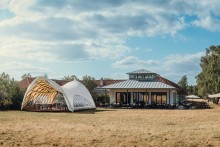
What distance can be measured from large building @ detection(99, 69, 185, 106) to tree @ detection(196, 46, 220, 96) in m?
18.6

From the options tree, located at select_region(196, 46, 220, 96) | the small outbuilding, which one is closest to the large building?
the small outbuilding

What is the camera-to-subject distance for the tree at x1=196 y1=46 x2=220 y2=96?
66.9 m

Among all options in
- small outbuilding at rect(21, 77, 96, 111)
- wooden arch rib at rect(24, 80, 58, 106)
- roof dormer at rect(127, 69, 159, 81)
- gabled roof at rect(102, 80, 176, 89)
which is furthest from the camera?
roof dormer at rect(127, 69, 159, 81)

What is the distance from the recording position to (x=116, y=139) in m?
15.5

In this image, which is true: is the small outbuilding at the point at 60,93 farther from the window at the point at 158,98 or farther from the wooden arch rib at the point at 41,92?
the window at the point at 158,98

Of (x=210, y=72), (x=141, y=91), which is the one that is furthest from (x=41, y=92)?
(x=210, y=72)

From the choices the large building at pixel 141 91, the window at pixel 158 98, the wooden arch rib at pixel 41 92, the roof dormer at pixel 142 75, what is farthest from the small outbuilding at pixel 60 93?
the roof dormer at pixel 142 75

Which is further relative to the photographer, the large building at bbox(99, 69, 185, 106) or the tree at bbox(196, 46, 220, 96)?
the tree at bbox(196, 46, 220, 96)

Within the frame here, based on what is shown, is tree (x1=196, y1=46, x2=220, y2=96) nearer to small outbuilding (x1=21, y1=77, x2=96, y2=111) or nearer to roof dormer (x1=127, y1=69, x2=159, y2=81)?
roof dormer (x1=127, y1=69, x2=159, y2=81)

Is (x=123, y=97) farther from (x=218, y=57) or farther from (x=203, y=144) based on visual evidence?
(x=203, y=144)

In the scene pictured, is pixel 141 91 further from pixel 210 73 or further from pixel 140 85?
pixel 210 73

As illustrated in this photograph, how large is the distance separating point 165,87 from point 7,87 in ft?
61.7

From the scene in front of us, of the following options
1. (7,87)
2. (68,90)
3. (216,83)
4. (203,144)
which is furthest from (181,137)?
(216,83)

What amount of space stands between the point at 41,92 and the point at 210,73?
3525 cm
